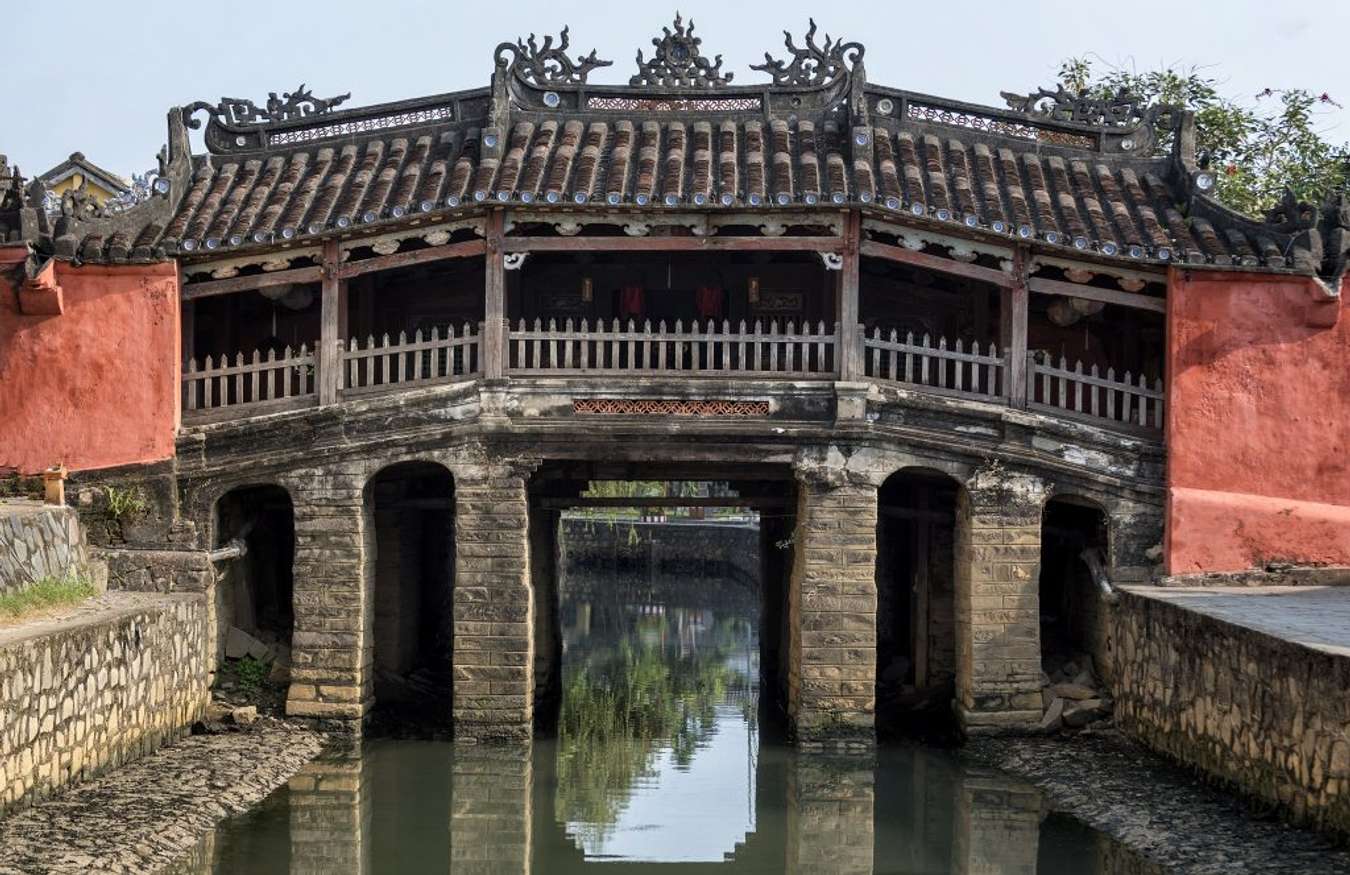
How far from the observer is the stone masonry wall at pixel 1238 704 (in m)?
10.6

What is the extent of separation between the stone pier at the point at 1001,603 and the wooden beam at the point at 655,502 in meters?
3.30

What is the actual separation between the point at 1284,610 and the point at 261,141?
11.6m

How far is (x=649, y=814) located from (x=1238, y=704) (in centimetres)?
498

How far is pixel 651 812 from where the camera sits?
567 inches

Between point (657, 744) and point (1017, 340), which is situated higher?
point (1017, 340)

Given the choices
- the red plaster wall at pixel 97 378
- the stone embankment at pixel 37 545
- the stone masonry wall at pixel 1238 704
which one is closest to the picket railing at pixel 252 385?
the red plaster wall at pixel 97 378

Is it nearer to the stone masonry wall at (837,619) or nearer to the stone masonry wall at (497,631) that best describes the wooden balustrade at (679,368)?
the stone masonry wall at (837,619)

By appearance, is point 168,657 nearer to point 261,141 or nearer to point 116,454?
point 116,454

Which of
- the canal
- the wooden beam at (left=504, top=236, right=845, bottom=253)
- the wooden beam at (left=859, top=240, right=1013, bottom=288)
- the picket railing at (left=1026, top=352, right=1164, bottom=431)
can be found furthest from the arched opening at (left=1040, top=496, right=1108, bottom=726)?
the wooden beam at (left=504, top=236, right=845, bottom=253)

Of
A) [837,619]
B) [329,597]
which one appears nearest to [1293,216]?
[837,619]

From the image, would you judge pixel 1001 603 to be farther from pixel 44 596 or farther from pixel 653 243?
pixel 44 596

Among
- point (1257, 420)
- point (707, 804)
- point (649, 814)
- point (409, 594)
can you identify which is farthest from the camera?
point (409, 594)

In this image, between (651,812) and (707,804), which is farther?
(707,804)

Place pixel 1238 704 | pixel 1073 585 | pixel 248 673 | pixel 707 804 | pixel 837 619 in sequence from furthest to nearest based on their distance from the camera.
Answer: pixel 1073 585 < pixel 248 673 < pixel 837 619 < pixel 707 804 < pixel 1238 704
